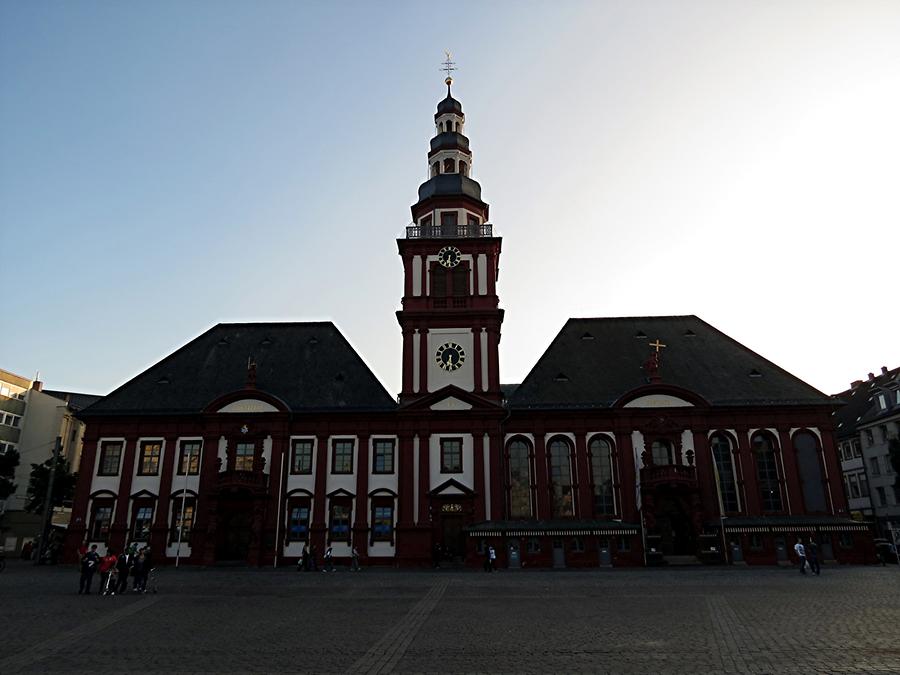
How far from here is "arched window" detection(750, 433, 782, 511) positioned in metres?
40.8

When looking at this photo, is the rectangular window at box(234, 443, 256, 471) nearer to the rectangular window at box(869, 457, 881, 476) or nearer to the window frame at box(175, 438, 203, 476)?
the window frame at box(175, 438, 203, 476)

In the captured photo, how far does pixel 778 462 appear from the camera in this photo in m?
41.6

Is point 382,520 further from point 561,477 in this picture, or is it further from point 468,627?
point 468,627

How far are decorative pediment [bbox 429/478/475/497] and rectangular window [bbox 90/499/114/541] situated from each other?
64.8ft

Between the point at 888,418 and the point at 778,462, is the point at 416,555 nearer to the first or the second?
the point at 778,462

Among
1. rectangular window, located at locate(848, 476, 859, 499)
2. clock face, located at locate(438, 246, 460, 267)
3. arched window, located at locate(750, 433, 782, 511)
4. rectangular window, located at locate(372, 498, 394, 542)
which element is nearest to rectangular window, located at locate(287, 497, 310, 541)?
rectangular window, located at locate(372, 498, 394, 542)

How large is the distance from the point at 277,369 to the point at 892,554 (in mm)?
40355

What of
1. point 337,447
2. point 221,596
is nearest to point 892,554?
point 337,447

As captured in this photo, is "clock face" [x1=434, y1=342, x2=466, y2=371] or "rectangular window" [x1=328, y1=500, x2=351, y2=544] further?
"clock face" [x1=434, y1=342, x2=466, y2=371]

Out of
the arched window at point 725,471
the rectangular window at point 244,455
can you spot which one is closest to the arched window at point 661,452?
the arched window at point 725,471

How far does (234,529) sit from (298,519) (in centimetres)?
384

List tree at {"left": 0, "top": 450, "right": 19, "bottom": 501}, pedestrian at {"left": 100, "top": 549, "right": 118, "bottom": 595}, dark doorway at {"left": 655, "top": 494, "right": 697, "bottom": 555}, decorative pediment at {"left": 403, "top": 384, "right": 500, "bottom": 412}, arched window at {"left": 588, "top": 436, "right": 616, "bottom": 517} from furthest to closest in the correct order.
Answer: tree at {"left": 0, "top": 450, "right": 19, "bottom": 501} → decorative pediment at {"left": 403, "top": 384, "right": 500, "bottom": 412} → arched window at {"left": 588, "top": 436, "right": 616, "bottom": 517} → dark doorway at {"left": 655, "top": 494, "right": 697, "bottom": 555} → pedestrian at {"left": 100, "top": 549, "right": 118, "bottom": 595}

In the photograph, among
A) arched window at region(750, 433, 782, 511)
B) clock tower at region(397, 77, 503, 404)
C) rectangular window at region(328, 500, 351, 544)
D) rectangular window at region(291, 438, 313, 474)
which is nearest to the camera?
rectangular window at region(328, 500, 351, 544)

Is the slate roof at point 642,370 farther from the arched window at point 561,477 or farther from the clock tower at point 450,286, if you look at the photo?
the clock tower at point 450,286
